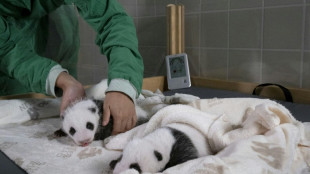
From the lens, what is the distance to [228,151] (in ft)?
2.08

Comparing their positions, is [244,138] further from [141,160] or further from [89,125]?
[89,125]

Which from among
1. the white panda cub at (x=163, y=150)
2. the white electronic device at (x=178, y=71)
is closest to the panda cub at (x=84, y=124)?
the white panda cub at (x=163, y=150)

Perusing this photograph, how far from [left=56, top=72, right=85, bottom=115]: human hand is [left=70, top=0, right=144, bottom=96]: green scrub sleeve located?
0.40 ft

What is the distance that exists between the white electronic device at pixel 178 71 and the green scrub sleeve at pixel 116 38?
0.60 meters

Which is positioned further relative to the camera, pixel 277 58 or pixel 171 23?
pixel 171 23

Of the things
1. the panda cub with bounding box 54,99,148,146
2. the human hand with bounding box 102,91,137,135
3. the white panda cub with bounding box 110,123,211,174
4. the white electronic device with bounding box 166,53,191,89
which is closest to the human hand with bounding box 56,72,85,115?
the panda cub with bounding box 54,99,148,146

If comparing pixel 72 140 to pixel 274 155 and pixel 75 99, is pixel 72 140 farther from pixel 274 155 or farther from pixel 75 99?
pixel 274 155

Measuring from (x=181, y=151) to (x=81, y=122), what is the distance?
32 centimetres

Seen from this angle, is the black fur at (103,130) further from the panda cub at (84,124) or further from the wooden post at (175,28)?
the wooden post at (175,28)

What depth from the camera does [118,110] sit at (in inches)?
34.1

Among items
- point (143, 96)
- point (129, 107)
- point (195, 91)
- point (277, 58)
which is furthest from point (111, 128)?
point (277, 58)

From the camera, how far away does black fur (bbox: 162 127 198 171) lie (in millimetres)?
666

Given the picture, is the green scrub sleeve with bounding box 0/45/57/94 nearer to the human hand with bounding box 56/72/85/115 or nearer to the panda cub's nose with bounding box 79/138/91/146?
the human hand with bounding box 56/72/85/115

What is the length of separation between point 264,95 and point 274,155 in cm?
84
